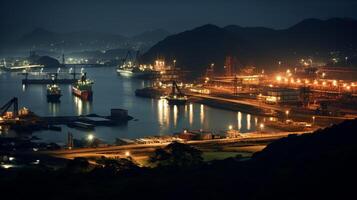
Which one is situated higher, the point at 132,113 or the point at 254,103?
the point at 254,103

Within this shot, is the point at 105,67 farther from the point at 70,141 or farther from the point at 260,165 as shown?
the point at 260,165

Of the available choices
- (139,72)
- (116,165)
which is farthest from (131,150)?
(139,72)

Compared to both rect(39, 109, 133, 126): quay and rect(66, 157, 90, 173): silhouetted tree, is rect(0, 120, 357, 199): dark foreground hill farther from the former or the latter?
rect(39, 109, 133, 126): quay

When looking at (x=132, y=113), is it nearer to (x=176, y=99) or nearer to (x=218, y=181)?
(x=176, y=99)

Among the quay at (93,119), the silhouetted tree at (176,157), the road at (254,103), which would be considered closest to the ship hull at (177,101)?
the road at (254,103)

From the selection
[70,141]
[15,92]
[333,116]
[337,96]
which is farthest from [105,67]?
[70,141]

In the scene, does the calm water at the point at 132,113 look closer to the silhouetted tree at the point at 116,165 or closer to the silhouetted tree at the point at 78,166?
the silhouetted tree at the point at 116,165

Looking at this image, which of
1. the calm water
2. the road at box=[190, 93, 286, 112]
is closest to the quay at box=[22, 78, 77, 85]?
the calm water
